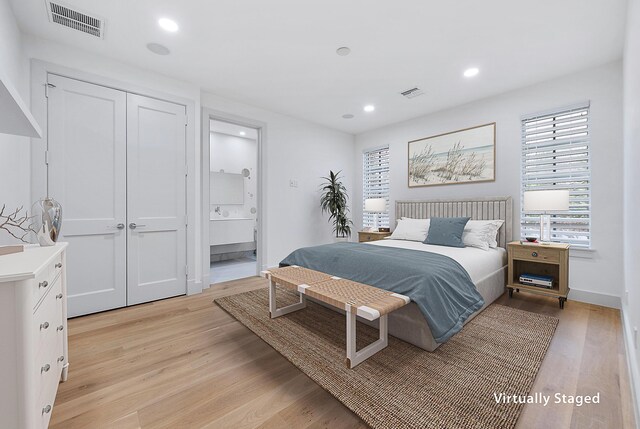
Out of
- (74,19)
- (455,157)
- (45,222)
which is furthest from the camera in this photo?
(455,157)

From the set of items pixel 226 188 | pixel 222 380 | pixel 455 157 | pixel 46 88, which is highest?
pixel 46 88

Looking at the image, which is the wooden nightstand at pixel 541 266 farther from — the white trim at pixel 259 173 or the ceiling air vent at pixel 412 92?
the white trim at pixel 259 173

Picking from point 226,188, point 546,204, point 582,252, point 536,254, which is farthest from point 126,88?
point 582,252

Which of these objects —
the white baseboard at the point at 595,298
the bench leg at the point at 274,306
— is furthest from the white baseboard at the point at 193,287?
the white baseboard at the point at 595,298

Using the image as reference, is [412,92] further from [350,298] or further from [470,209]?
[350,298]

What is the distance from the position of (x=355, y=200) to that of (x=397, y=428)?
470 cm

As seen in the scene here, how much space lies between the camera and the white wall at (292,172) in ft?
14.4

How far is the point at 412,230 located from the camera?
13.1 ft

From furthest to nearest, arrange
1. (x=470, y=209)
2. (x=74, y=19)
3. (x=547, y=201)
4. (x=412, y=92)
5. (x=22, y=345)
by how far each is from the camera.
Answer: (x=470, y=209), (x=412, y=92), (x=547, y=201), (x=74, y=19), (x=22, y=345)

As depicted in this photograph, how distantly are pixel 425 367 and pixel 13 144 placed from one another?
11.6ft

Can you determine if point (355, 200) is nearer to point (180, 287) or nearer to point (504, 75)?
point (504, 75)

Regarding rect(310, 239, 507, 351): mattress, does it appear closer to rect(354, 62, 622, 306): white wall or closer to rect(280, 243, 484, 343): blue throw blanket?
rect(280, 243, 484, 343): blue throw blanket

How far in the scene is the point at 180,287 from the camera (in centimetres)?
341

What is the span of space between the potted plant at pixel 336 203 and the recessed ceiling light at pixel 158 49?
3.03m
